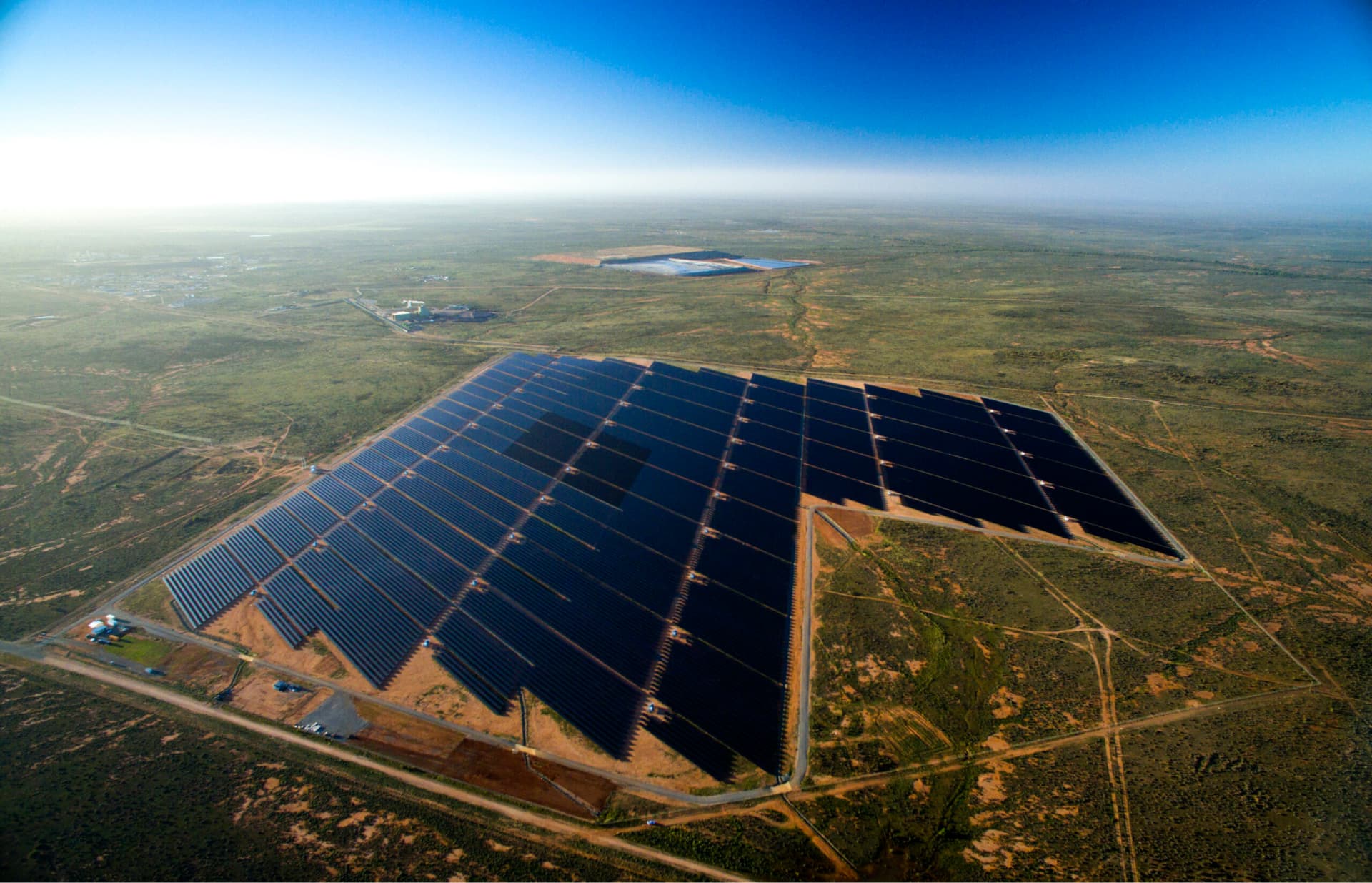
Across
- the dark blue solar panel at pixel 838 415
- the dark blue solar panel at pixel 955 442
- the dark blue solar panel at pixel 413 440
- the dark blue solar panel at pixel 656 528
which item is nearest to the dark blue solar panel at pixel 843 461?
the dark blue solar panel at pixel 838 415

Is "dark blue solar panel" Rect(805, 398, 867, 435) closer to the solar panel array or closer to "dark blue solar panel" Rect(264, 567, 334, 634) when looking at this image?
the solar panel array

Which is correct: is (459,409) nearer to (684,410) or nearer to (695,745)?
(684,410)

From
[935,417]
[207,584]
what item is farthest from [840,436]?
[207,584]

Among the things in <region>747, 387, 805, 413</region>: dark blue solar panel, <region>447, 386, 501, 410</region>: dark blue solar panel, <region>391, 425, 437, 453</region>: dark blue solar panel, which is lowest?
<region>391, 425, 437, 453</region>: dark blue solar panel

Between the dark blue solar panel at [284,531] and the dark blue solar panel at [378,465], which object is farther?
the dark blue solar panel at [378,465]

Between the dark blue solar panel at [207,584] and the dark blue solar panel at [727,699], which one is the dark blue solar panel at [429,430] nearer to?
the dark blue solar panel at [207,584]

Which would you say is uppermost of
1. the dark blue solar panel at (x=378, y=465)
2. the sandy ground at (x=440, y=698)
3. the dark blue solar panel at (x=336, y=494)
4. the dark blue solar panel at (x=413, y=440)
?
the dark blue solar panel at (x=413, y=440)

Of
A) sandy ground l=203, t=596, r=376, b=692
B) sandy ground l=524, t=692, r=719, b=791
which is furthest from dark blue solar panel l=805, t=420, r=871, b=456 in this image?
sandy ground l=203, t=596, r=376, b=692
